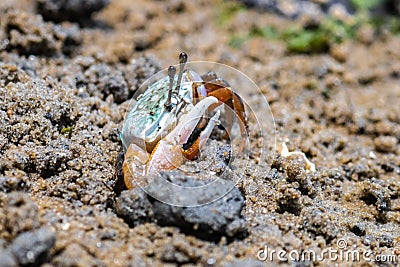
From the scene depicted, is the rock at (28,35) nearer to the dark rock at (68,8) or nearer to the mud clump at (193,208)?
the dark rock at (68,8)

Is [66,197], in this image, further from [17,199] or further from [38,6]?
[38,6]

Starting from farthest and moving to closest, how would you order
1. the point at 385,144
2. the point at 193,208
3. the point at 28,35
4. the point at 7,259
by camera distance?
the point at 28,35 → the point at 385,144 → the point at 193,208 → the point at 7,259

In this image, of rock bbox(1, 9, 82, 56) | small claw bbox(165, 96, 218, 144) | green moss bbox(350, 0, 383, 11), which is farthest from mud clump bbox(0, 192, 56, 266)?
green moss bbox(350, 0, 383, 11)

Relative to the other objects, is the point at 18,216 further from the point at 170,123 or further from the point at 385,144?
the point at 385,144

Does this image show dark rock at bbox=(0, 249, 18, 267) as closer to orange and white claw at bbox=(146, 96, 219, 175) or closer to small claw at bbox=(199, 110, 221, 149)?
orange and white claw at bbox=(146, 96, 219, 175)

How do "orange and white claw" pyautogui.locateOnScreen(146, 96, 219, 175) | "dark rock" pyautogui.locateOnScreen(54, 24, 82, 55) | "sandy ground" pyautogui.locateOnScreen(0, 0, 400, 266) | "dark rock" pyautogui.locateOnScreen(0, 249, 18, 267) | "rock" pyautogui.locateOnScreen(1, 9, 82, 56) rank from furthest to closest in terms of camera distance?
"dark rock" pyautogui.locateOnScreen(54, 24, 82, 55) → "rock" pyautogui.locateOnScreen(1, 9, 82, 56) → "orange and white claw" pyautogui.locateOnScreen(146, 96, 219, 175) → "sandy ground" pyautogui.locateOnScreen(0, 0, 400, 266) → "dark rock" pyautogui.locateOnScreen(0, 249, 18, 267)

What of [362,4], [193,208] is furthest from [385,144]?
[362,4]
